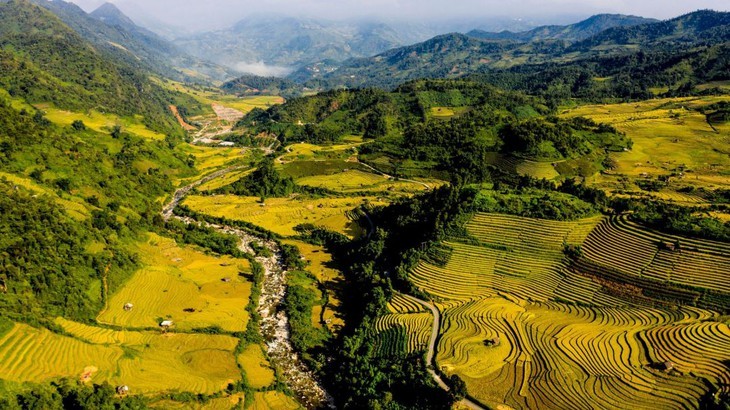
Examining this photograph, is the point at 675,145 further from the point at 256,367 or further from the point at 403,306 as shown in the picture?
the point at 256,367

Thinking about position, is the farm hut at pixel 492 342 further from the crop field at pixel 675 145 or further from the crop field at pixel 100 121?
the crop field at pixel 100 121

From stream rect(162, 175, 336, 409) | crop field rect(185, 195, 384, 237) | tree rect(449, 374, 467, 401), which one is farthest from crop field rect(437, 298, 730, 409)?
crop field rect(185, 195, 384, 237)

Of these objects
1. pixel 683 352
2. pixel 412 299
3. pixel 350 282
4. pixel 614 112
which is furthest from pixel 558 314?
pixel 614 112

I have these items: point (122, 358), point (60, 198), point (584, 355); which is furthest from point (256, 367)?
point (60, 198)

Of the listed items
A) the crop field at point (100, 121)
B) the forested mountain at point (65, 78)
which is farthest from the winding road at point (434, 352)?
the forested mountain at point (65, 78)

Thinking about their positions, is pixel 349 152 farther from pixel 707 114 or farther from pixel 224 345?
pixel 707 114

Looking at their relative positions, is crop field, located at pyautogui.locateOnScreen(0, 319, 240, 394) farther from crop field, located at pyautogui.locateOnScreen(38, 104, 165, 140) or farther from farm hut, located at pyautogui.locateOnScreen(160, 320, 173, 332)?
crop field, located at pyautogui.locateOnScreen(38, 104, 165, 140)
